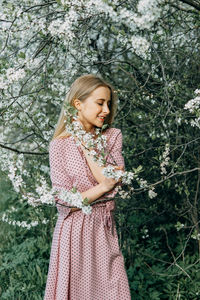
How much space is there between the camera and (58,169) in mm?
2412

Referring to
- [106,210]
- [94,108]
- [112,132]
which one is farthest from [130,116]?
[106,210]

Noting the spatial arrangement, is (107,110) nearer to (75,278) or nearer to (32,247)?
(75,278)

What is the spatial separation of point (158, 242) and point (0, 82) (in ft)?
7.33

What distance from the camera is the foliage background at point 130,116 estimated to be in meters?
2.94

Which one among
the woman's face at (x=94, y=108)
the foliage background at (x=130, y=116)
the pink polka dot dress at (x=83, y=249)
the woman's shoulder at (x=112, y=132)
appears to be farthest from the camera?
the foliage background at (x=130, y=116)

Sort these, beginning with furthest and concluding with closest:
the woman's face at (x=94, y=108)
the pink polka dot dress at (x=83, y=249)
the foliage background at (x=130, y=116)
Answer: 1. the foliage background at (x=130, y=116)
2. the woman's face at (x=94, y=108)
3. the pink polka dot dress at (x=83, y=249)

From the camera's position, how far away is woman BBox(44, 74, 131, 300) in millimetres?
2350

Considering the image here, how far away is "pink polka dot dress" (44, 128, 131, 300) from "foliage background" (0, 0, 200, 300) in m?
0.36

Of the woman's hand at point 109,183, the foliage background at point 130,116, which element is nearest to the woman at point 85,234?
the woman's hand at point 109,183

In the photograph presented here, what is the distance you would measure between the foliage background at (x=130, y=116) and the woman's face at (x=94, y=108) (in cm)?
36

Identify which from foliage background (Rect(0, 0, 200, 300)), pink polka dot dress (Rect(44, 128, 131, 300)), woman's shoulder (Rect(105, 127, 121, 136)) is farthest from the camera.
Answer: foliage background (Rect(0, 0, 200, 300))

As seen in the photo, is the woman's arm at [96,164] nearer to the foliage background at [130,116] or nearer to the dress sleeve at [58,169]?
the dress sleeve at [58,169]

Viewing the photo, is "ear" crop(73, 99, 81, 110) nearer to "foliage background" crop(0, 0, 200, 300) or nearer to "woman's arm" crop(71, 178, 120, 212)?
"foliage background" crop(0, 0, 200, 300)

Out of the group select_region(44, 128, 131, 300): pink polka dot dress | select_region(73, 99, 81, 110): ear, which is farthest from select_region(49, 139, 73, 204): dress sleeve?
select_region(73, 99, 81, 110): ear
